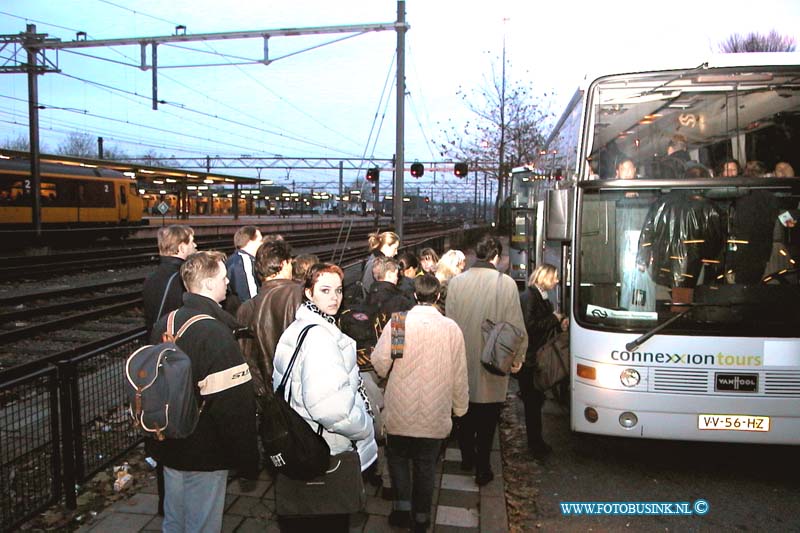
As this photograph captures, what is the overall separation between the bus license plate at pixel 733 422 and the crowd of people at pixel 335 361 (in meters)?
1.41

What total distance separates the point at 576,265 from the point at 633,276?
49 centimetres

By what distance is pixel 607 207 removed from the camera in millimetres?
5680

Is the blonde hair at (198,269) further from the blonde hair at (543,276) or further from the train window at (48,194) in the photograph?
the train window at (48,194)

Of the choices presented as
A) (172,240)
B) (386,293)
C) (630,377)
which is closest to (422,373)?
(386,293)

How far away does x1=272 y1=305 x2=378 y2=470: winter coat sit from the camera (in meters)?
3.07

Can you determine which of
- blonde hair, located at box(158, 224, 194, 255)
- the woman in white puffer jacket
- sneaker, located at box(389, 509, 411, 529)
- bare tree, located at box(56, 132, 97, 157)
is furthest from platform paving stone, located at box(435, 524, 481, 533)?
bare tree, located at box(56, 132, 97, 157)

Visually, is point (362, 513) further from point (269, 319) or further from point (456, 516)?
point (269, 319)

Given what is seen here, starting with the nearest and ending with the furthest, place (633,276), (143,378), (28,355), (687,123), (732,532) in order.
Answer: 1. (143,378)
2. (732,532)
3. (633,276)
4. (687,123)
5. (28,355)

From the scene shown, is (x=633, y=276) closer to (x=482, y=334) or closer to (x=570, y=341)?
(x=570, y=341)

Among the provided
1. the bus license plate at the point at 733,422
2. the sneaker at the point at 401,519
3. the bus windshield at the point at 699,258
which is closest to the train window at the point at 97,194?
the bus windshield at the point at 699,258

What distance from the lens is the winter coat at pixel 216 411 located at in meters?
3.12

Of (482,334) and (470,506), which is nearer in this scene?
(470,506)

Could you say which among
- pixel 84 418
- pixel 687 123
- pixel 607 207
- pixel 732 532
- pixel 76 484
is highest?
pixel 687 123

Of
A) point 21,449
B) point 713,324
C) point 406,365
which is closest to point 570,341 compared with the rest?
point 713,324
